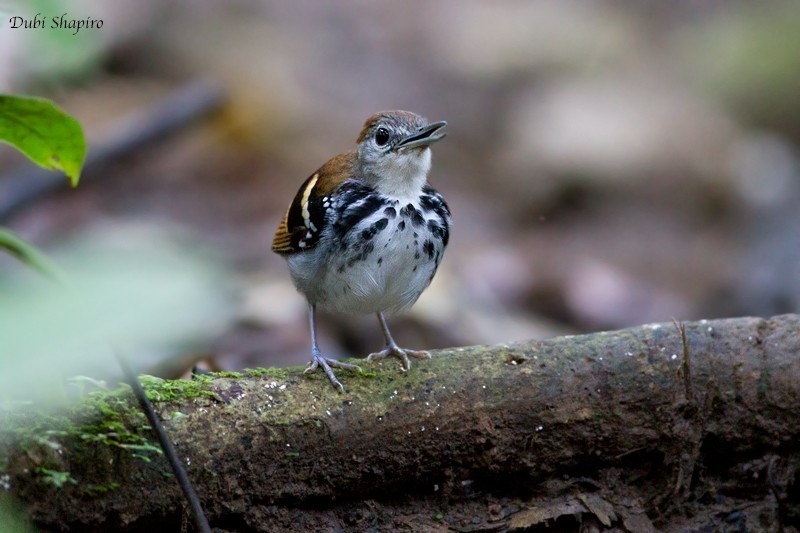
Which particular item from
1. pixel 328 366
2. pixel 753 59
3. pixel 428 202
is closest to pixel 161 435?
pixel 328 366

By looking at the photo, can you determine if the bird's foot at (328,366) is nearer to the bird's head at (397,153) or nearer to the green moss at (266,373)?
the green moss at (266,373)

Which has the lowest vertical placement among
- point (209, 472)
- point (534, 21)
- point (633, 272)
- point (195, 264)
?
point (195, 264)

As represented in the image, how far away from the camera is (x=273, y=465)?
116 inches

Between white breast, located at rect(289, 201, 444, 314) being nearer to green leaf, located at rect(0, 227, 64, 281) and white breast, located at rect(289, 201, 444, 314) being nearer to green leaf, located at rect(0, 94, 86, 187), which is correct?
green leaf, located at rect(0, 94, 86, 187)

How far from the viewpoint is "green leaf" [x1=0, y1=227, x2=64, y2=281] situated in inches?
49.8

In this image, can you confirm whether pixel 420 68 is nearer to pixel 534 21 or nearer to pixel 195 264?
pixel 534 21

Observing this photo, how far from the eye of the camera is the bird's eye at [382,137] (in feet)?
13.0

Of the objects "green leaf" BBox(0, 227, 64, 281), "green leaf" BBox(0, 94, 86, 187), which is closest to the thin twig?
"green leaf" BBox(0, 227, 64, 281)

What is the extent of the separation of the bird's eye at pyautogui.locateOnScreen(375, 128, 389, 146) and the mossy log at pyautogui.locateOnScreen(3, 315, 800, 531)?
993mm

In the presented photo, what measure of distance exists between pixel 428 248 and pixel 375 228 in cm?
23

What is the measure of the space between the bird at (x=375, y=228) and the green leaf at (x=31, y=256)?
1927 mm

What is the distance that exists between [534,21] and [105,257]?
41.3 feet

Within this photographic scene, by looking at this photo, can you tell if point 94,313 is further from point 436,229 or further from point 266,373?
point 436,229

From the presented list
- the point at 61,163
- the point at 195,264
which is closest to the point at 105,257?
the point at 195,264
